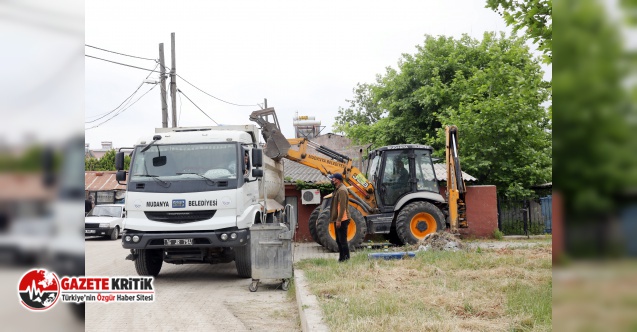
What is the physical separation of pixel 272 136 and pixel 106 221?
11.6m

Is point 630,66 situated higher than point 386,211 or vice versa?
point 630,66

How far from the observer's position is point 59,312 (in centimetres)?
171

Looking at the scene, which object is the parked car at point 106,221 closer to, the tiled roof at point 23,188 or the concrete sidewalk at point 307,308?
the concrete sidewalk at point 307,308

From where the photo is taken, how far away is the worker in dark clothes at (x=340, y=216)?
10.2 meters

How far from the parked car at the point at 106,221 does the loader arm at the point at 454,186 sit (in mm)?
13165

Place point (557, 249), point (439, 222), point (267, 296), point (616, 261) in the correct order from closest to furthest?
point (616, 261)
point (557, 249)
point (267, 296)
point (439, 222)

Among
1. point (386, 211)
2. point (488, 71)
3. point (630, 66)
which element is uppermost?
point (488, 71)

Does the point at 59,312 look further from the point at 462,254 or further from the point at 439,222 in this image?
the point at 439,222

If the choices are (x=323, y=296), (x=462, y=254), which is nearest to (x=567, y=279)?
(x=323, y=296)

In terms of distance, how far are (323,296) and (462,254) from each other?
188 inches

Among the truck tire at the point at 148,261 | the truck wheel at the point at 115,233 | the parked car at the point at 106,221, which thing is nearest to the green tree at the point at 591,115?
the truck tire at the point at 148,261

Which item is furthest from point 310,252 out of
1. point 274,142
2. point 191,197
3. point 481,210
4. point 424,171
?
point 481,210

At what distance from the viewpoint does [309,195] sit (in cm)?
1714

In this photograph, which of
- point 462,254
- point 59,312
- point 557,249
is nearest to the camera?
point 557,249
